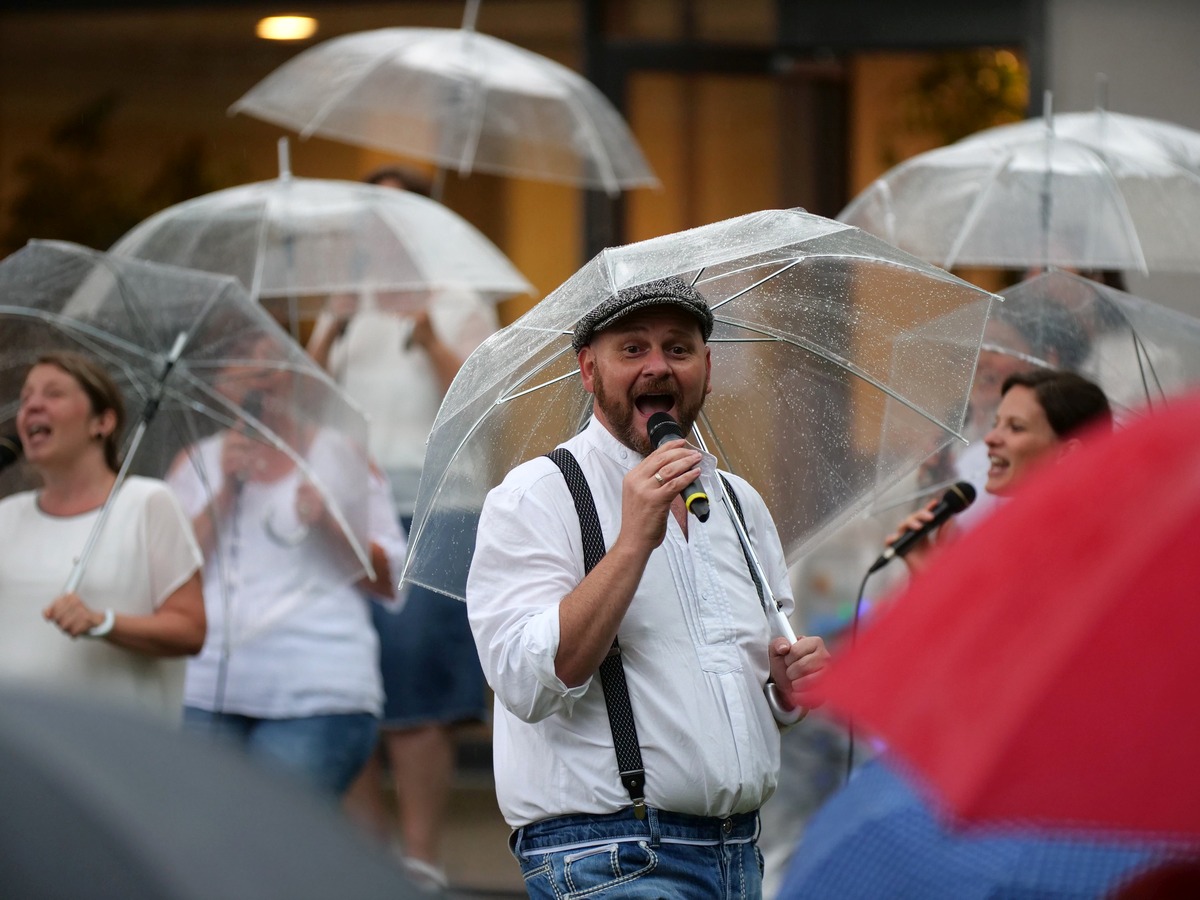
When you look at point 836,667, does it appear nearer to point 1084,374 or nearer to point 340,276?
point 1084,374

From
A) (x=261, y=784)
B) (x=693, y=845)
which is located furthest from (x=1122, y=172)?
(x=261, y=784)

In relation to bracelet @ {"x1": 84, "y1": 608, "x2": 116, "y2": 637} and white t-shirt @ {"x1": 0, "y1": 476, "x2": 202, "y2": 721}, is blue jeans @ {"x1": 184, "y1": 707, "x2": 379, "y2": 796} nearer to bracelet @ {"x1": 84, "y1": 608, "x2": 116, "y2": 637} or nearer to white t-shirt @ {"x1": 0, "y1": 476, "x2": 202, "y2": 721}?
white t-shirt @ {"x1": 0, "y1": 476, "x2": 202, "y2": 721}

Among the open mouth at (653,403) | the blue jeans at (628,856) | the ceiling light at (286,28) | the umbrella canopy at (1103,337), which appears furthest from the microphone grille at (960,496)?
the ceiling light at (286,28)

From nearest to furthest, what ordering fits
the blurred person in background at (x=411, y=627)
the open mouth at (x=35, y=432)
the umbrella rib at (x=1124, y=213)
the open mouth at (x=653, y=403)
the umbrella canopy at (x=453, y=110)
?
the open mouth at (x=653, y=403)
the open mouth at (x=35, y=432)
the umbrella rib at (x=1124, y=213)
the blurred person in background at (x=411, y=627)
the umbrella canopy at (x=453, y=110)

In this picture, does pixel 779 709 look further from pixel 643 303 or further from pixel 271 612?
pixel 271 612

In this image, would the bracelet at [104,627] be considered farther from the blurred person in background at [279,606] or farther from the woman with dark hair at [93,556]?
the blurred person in background at [279,606]

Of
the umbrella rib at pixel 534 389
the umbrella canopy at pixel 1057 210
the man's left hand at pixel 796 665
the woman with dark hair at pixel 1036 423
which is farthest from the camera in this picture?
the umbrella canopy at pixel 1057 210

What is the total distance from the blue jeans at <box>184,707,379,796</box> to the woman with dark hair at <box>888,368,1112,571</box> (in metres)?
2.09

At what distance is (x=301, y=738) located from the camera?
6.09m

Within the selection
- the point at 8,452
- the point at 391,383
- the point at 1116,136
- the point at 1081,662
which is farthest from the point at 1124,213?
the point at 1081,662

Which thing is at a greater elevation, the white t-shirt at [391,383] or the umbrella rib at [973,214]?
the umbrella rib at [973,214]

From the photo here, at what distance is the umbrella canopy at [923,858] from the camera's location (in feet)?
7.23

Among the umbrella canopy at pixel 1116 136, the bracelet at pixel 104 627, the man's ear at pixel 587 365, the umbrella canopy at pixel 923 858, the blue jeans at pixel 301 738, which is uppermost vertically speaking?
the umbrella canopy at pixel 1116 136

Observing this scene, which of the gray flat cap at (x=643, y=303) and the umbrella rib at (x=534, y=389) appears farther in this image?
the umbrella rib at (x=534, y=389)
